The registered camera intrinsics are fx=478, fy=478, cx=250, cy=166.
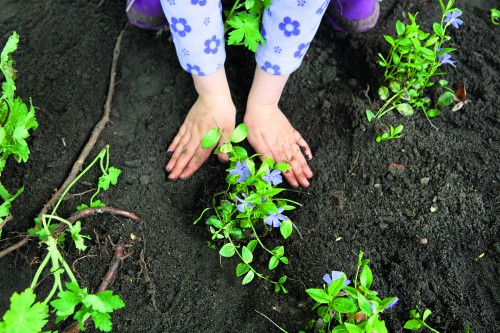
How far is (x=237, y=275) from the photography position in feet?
4.24

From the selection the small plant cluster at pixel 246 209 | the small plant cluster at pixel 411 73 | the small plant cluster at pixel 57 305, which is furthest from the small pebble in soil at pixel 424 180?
the small plant cluster at pixel 57 305

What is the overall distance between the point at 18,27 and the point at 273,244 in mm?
1194

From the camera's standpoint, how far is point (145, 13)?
1701 millimetres

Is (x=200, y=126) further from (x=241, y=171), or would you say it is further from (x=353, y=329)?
(x=353, y=329)

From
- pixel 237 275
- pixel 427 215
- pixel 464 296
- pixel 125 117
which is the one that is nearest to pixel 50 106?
pixel 125 117

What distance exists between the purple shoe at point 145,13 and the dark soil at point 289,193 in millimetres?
60

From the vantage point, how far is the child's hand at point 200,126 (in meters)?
1.52

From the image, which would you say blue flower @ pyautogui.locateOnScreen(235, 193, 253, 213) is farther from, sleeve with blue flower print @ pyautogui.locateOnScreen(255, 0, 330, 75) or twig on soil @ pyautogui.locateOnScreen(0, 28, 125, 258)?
twig on soil @ pyautogui.locateOnScreen(0, 28, 125, 258)

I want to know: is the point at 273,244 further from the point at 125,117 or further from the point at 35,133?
Result: the point at 35,133

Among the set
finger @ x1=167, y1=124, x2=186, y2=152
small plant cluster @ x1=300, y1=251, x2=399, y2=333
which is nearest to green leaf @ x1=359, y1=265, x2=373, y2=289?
small plant cluster @ x1=300, y1=251, x2=399, y2=333

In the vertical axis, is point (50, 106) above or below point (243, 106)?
above

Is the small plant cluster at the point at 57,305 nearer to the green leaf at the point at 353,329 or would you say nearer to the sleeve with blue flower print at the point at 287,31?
the green leaf at the point at 353,329

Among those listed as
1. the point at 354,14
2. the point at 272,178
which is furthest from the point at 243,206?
the point at 354,14

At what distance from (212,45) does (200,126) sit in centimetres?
31
